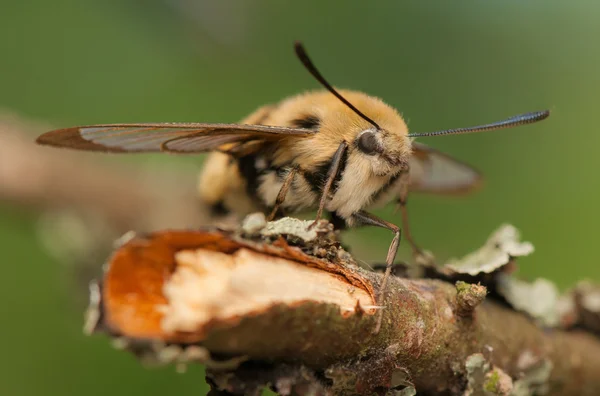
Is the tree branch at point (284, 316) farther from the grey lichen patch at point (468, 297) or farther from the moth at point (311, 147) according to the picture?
the moth at point (311, 147)

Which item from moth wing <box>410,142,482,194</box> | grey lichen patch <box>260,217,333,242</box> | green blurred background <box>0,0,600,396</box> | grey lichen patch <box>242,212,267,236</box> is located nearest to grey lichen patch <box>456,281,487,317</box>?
grey lichen patch <box>260,217,333,242</box>

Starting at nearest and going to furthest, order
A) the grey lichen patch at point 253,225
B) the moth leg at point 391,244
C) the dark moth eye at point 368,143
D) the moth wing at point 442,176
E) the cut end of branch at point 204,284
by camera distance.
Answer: the cut end of branch at point 204,284 → the grey lichen patch at point 253,225 → the moth leg at point 391,244 → the dark moth eye at point 368,143 → the moth wing at point 442,176

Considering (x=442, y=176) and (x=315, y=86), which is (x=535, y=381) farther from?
(x=315, y=86)

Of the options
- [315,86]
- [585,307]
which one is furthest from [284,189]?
[315,86]

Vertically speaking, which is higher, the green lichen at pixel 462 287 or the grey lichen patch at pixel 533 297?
the green lichen at pixel 462 287

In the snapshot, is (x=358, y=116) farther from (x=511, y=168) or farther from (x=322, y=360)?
(x=511, y=168)

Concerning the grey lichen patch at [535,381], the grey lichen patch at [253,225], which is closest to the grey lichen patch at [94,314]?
the grey lichen patch at [253,225]

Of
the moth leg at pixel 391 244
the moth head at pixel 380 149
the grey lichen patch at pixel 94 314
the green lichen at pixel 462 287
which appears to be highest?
the moth head at pixel 380 149
